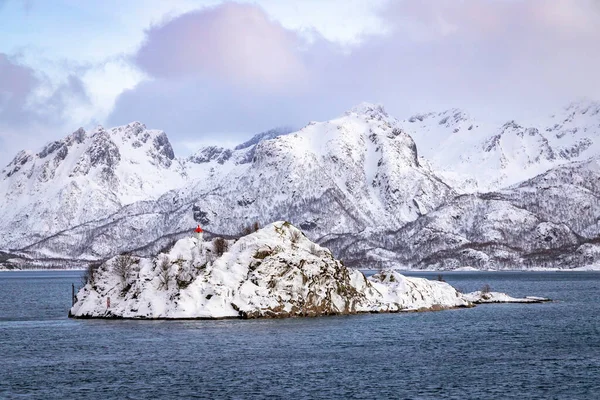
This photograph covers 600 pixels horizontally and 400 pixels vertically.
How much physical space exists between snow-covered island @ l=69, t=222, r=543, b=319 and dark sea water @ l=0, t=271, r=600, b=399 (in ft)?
13.7

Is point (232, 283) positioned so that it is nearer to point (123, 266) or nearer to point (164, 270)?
point (164, 270)

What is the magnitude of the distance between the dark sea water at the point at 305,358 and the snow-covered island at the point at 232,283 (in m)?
4.18

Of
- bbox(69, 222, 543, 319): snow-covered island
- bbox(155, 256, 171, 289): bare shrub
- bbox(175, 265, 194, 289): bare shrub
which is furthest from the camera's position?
bbox(155, 256, 171, 289): bare shrub

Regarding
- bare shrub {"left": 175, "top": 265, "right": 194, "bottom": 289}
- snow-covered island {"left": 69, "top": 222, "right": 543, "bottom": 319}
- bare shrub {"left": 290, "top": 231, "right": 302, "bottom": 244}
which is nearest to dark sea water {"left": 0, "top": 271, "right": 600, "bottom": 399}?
snow-covered island {"left": 69, "top": 222, "right": 543, "bottom": 319}

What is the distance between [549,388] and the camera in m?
73.5

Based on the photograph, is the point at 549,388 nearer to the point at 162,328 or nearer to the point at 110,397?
the point at 110,397

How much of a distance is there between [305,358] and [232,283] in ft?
141

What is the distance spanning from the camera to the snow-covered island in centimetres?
13200

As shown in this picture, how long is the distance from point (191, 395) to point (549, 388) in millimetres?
31293

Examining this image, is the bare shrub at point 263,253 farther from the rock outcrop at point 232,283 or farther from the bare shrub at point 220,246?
the bare shrub at point 220,246

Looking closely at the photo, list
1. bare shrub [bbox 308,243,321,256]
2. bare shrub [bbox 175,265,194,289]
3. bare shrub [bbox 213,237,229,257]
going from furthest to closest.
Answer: bare shrub [bbox 308,243,321,256] → bare shrub [bbox 213,237,229,257] → bare shrub [bbox 175,265,194,289]

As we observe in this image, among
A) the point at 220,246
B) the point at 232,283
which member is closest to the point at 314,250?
the point at 220,246

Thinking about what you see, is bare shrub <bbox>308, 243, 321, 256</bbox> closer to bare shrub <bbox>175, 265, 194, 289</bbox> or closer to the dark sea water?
the dark sea water

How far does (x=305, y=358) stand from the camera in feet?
301
